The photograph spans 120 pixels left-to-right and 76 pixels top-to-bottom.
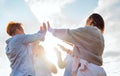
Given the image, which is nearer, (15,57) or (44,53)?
(15,57)

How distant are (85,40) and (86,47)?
0.15 meters

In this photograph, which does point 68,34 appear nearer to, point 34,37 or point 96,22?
point 96,22

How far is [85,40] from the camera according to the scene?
21.7ft

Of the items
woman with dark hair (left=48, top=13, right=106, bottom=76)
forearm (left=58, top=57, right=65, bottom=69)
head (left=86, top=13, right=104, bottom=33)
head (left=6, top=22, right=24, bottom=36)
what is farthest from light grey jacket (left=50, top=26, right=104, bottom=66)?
forearm (left=58, top=57, right=65, bottom=69)

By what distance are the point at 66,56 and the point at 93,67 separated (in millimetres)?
2826

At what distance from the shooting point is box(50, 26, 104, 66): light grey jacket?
6523mm

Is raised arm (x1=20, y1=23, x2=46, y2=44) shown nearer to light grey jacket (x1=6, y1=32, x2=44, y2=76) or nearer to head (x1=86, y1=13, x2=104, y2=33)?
light grey jacket (x1=6, y1=32, x2=44, y2=76)

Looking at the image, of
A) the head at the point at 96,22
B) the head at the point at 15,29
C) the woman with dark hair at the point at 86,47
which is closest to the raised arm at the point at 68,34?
the woman with dark hair at the point at 86,47

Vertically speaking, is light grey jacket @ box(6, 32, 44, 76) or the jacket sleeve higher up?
the jacket sleeve

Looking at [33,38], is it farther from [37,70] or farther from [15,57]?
[37,70]

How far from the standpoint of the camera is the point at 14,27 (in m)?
8.26

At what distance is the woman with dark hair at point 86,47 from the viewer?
6535 millimetres

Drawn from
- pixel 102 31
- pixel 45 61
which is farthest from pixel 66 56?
pixel 102 31

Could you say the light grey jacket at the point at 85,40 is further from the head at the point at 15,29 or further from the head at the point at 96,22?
the head at the point at 15,29
